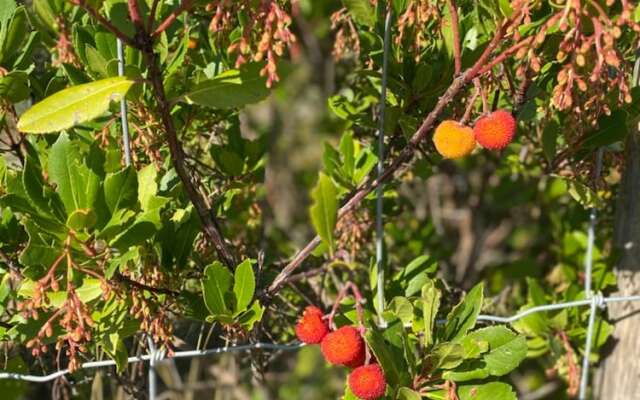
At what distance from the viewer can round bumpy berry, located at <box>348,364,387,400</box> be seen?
101 centimetres

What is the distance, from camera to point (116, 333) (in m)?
1.11

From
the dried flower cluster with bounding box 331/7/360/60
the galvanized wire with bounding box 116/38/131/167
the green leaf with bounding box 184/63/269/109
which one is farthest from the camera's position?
the dried flower cluster with bounding box 331/7/360/60

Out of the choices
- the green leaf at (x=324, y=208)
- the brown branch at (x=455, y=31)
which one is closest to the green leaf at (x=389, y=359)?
the green leaf at (x=324, y=208)

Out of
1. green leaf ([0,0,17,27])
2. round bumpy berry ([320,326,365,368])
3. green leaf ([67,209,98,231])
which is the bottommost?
round bumpy berry ([320,326,365,368])

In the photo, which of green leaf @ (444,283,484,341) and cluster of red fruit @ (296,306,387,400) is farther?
green leaf @ (444,283,484,341)

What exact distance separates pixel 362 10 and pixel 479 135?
281mm

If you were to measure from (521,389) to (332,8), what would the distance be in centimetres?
141

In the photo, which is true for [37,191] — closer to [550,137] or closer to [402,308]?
[402,308]

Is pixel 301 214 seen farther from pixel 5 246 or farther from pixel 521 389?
pixel 5 246

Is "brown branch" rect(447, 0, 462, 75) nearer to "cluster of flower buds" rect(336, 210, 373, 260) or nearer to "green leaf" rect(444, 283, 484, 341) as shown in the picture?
"green leaf" rect(444, 283, 484, 341)

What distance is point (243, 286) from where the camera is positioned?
1080mm

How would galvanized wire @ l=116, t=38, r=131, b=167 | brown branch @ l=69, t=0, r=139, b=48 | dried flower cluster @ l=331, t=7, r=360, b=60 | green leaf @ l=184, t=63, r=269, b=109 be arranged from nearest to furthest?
A: brown branch @ l=69, t=0, r=139, b=48
green leaf @ l=184, t=63, r=269, b=109
galvanized wire @ l=116, t=38, r=131, b=167
dried flower cluster @ l=331, t=7, r=360, b=60

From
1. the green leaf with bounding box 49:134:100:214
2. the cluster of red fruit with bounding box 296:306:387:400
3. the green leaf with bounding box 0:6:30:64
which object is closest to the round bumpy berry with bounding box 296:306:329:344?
the cluster of red fruit with bounding box 296:306:387:400

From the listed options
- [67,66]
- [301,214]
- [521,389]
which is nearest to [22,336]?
[67,66]
